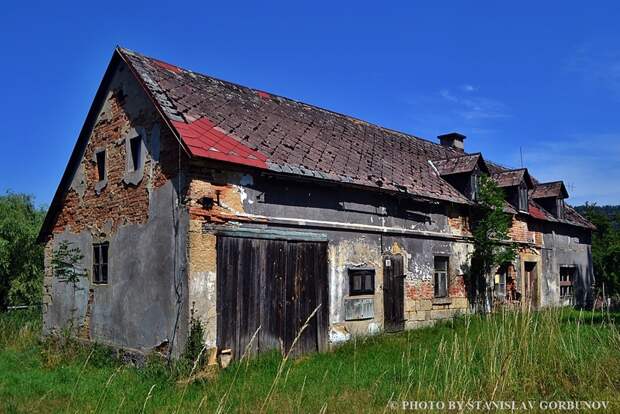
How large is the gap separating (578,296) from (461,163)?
35.0 ft

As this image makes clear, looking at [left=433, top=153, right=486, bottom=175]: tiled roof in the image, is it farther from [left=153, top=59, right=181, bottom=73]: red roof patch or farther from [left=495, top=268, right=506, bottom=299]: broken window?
[left=153, top=59, right=181, bottom=73]: red roof patch

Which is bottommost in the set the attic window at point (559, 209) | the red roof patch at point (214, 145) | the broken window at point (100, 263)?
the broken window at point (100, 263)

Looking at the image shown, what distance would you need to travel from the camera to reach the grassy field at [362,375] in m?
4.73

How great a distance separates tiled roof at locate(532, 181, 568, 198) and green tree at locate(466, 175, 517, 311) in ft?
21.0

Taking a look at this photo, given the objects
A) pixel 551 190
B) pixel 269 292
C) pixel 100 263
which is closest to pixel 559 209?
pixel 551 190

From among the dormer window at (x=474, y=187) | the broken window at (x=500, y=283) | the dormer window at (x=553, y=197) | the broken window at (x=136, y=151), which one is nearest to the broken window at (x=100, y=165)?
the broken window at (x=136, y=151)

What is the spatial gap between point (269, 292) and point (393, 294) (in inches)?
166

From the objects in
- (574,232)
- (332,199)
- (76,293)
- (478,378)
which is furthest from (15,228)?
(574,232)

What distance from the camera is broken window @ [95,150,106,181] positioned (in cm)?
1276

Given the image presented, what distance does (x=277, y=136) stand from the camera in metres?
12.5

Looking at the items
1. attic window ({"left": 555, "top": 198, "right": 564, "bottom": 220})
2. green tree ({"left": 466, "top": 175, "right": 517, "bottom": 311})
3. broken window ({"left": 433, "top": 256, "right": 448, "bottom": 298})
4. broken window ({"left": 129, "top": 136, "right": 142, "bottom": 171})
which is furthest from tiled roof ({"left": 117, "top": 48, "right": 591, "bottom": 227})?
attic window ({"left": 555, "top": 198, "right": 564, "bottom": 220})

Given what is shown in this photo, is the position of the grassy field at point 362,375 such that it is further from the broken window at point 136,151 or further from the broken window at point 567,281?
the broken window at point 567,281

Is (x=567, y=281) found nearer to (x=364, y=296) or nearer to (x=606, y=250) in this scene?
(x=606, y=250)

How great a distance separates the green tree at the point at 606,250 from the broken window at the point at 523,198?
3.81 m
